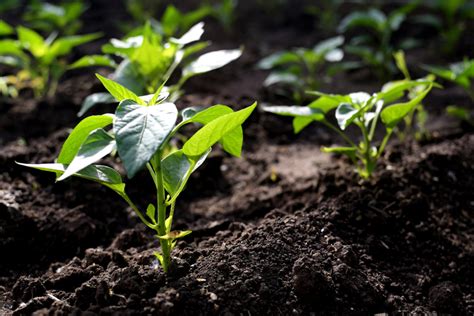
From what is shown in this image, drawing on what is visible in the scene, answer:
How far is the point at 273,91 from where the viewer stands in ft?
11.6

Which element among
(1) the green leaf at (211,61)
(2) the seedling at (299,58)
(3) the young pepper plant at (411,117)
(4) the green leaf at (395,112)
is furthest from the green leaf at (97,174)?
(2) the seedling at (299,58)

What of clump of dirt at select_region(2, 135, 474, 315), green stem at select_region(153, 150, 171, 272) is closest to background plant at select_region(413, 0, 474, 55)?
clump of dirt at select_region(2, 135, 474, 315)

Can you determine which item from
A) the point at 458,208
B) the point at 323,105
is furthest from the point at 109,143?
the point at 458,208

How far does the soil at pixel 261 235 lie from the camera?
1.67 meters

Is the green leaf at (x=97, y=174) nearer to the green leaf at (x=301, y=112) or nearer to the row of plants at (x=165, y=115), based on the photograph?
the row of plants at (x=165, y=115)

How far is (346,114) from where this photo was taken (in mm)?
1998

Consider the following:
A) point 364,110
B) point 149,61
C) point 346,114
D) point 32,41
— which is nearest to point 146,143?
point 346,114

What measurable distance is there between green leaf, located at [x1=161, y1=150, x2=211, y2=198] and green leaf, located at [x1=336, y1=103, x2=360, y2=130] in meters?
0.52

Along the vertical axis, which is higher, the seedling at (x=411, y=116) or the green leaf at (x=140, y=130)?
the green leaf at (x=140, y=130)

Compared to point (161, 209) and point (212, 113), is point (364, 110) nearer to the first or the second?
point (212, 113)

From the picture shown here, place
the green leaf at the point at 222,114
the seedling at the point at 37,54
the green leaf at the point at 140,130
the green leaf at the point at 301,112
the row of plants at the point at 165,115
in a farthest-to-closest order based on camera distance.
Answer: the seedling at the point at 37,54 < the green leaf at the point at 301,112 < the green leaf at the point at 222,114 < the row of plants at the point at 165,115 < the green leaf at the point at 140,130

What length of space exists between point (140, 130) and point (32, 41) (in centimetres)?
217

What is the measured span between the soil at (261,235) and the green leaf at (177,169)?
0.25 metres

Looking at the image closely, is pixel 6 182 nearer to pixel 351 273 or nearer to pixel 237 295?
pixel 237 295
